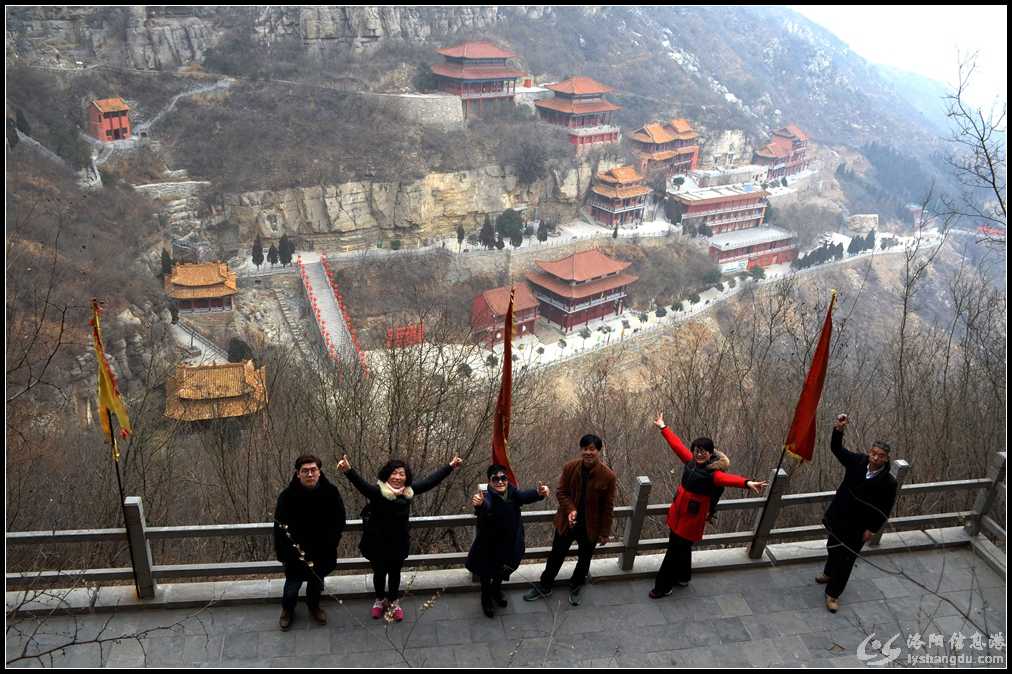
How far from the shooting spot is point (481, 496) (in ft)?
11.5

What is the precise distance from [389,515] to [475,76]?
3420 centimetres

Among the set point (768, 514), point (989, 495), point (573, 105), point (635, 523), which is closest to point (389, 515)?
point (635, 523)

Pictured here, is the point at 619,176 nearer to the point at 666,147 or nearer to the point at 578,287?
the point at 666,147

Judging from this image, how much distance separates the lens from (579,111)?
3628cm

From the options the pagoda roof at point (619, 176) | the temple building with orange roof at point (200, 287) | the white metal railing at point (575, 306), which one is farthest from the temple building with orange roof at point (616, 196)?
the temple building with orange roof at point (200, 287)

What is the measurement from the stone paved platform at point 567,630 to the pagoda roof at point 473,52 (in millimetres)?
35192

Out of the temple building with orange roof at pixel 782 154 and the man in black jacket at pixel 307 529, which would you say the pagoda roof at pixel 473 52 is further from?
the man in black jacket at pixel 307 529

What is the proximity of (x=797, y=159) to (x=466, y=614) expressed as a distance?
4884 cm

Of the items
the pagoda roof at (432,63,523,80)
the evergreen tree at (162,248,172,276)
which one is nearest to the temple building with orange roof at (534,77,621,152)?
the pagoda roof at (432,63,523,80)

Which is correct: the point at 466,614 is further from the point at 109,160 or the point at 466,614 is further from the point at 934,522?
the point at 109,160

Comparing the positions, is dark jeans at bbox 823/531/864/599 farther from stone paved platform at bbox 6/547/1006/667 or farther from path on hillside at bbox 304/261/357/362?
path on hillside at bbox 304/261/357/362

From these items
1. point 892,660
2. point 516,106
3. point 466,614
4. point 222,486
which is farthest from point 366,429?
point 516,106

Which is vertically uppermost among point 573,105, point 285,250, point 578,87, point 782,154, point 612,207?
point 578,87

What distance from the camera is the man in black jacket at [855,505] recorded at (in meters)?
3.88
